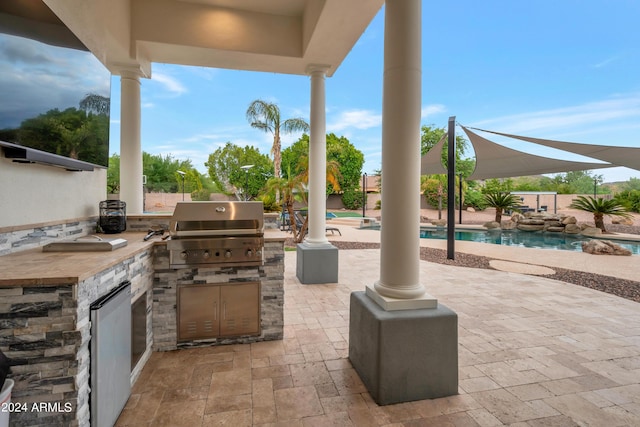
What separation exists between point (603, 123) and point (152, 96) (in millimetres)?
41815

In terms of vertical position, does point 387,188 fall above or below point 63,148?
below

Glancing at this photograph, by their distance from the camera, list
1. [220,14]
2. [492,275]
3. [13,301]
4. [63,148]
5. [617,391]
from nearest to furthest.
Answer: [13,301], [617,391], [63,148], [220,14], [492,275]

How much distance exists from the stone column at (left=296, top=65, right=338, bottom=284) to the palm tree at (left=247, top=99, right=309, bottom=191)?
33.0 feet

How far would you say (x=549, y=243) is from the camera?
10.7 meters

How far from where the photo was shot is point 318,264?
5043 millimetres

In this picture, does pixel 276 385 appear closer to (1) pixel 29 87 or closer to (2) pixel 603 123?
(1) pixel 29 87

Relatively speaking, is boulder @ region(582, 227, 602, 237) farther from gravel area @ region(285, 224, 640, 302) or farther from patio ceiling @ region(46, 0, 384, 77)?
patio ceiling @ region(46, 0, 384, 77)

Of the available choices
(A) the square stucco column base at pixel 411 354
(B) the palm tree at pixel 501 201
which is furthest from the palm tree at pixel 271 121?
(A) the square stucco column base at pixel 411 354

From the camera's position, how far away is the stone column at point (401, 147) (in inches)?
86.8

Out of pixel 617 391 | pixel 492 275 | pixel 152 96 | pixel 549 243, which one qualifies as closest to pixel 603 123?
pixel 549 243

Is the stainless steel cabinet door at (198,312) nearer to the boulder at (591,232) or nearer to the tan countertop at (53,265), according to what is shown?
the tan countertop at (53,265)

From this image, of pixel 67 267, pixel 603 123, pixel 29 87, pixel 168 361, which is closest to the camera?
pixel 67 267

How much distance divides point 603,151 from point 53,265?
892 centimetres

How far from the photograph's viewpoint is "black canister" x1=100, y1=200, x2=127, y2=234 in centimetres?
319
